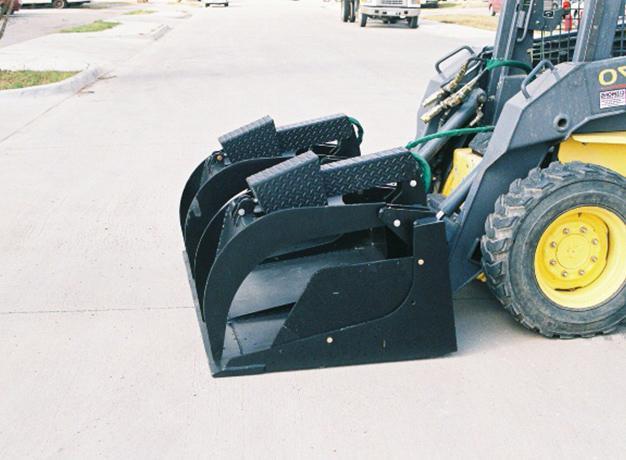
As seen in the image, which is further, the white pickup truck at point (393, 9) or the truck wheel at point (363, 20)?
the truck wheel at point (363, 20)

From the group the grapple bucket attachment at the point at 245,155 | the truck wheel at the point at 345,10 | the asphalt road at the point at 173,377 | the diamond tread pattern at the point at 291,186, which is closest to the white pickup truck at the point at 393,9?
the truck wheel at the point at 345,10

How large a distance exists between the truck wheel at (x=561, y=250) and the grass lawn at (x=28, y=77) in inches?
395

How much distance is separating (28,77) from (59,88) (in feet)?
3.58

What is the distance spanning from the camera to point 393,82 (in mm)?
12523

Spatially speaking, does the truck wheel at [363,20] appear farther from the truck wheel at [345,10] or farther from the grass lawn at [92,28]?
the grass lawn at [92,28]

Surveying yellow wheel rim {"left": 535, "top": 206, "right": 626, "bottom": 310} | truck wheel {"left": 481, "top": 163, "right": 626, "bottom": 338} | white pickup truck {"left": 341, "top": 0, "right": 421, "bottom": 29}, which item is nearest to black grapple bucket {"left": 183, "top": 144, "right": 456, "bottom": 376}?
truck wheel {"left": 481, "top": 163, "right": 626, "bottom": 338}

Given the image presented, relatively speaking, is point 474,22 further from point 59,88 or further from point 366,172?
point 366,172

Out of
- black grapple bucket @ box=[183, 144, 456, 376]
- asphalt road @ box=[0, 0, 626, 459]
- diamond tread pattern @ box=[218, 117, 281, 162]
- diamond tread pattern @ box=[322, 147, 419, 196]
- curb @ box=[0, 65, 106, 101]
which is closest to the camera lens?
asphalt road @ box=[0, 0, 626, 459]

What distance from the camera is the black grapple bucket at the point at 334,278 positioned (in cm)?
325

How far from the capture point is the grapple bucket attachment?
394cm

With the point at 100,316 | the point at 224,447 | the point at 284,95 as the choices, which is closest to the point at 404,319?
the point at 224,447

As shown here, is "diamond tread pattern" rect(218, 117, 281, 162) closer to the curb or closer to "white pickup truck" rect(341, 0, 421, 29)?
the curb

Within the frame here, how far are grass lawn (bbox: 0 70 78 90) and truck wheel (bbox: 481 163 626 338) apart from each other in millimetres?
10033

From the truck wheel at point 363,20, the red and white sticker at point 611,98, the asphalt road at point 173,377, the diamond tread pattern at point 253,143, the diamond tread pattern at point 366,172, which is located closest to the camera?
the asphalt road at point 173,377
